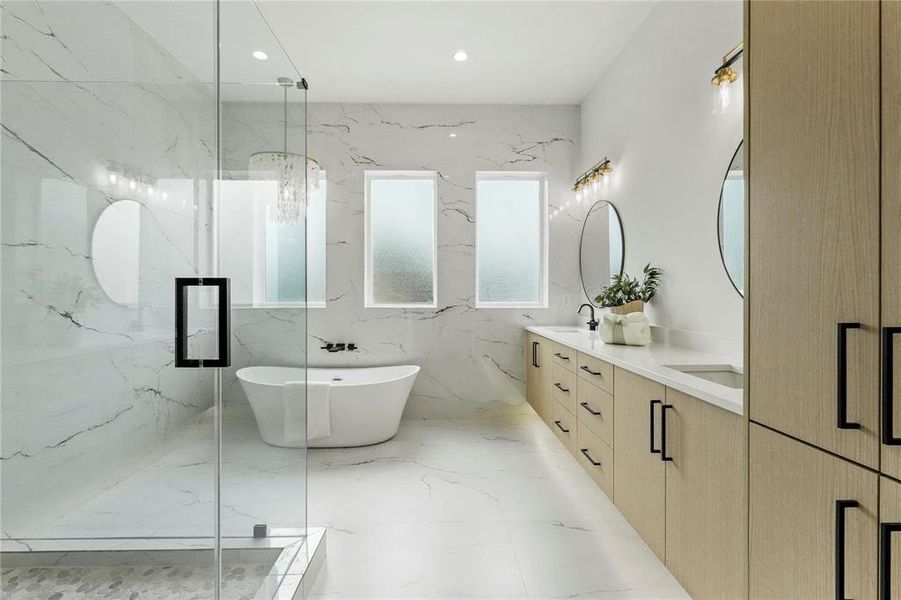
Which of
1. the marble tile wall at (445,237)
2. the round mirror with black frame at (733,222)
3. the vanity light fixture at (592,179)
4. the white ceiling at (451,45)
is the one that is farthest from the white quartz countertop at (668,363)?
the white ceiling at (451,45)

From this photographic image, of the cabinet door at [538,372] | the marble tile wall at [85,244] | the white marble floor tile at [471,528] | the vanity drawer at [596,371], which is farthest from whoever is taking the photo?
the cabinet door at [538,372]

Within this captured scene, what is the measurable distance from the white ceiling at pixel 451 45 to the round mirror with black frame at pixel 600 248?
107 centimetres

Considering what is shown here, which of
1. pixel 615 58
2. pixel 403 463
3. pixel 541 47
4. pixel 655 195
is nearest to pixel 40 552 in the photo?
pixel 403 463

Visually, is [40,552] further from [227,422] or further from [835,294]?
[835,294]

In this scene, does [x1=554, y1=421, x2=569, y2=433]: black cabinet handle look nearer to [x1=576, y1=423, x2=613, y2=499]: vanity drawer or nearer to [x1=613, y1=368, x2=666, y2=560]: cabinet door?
[x1=576, y1=423, x2=613, y2=499]: vanity drawer

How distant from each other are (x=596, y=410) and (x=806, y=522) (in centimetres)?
132

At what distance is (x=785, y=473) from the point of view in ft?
3.35

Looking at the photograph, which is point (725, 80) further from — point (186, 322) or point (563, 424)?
point (186, 322)

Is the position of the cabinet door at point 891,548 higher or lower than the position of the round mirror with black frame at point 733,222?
lower

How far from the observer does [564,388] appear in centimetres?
285

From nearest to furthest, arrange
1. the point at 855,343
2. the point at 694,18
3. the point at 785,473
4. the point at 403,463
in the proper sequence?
the point at 855,343, the point at 785,473, the point at 694,18, the point at 403,463

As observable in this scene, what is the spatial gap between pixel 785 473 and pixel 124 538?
5.47ft

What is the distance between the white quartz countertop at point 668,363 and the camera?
4.33 feet

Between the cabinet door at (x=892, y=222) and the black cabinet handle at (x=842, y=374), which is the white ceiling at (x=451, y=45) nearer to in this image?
the cabinet door at (x=892, y=222)
